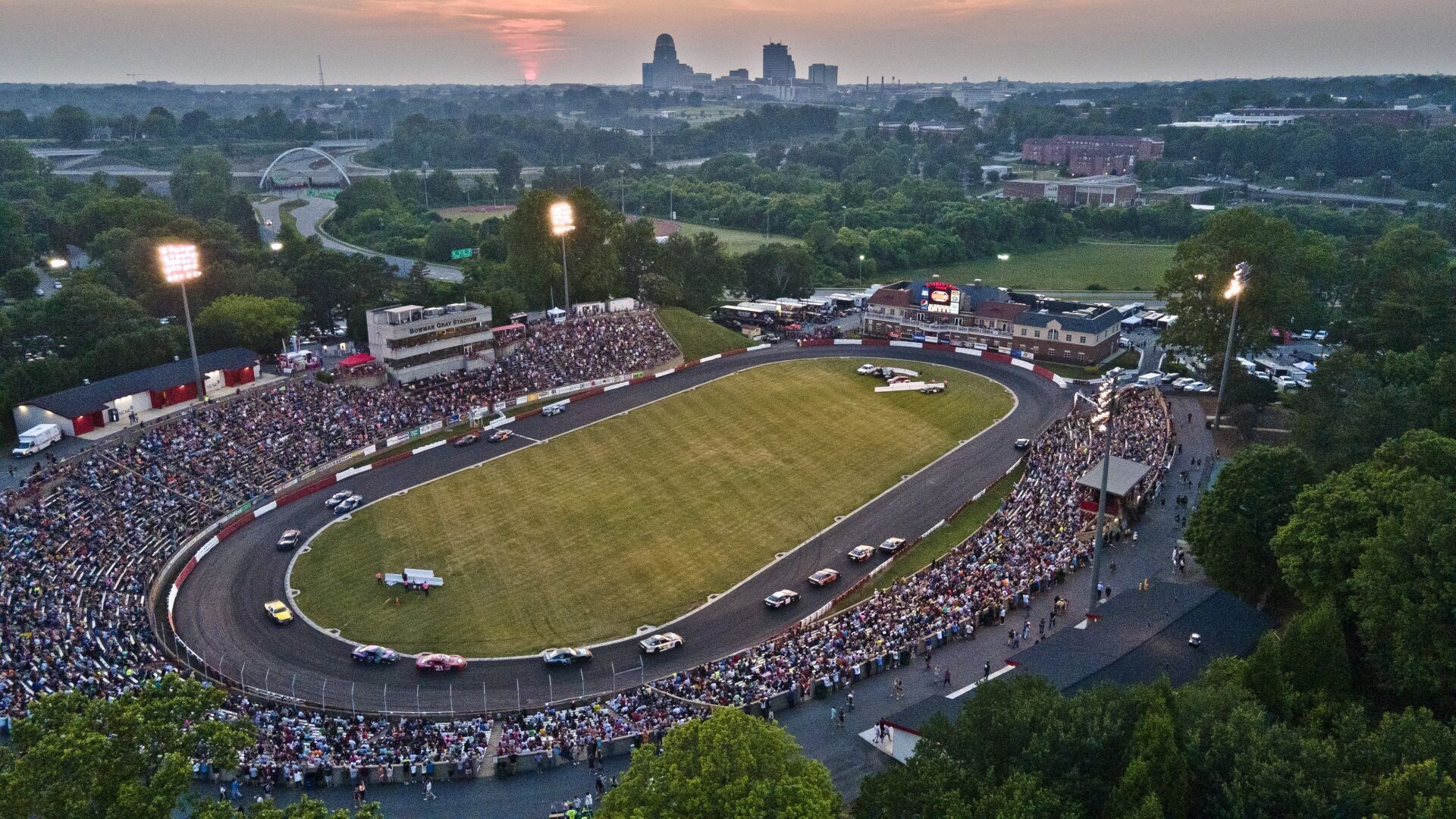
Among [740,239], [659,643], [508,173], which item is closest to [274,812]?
[659,643]

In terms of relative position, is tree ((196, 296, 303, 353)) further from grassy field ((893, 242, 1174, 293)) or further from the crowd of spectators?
grassy field ((893, 242, 1174, 293))

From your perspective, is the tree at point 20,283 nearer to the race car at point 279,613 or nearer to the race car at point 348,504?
the race car at point 348,504

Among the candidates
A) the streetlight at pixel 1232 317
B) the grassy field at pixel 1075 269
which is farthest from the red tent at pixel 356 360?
the grassy field at pixel 1075 269

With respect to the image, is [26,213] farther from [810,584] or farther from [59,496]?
[810,584]

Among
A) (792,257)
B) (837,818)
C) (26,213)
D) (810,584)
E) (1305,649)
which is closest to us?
(837,818)


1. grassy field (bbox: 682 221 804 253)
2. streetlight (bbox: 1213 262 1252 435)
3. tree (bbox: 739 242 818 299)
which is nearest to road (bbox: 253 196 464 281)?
tree (bbox: 739 242 818 299)

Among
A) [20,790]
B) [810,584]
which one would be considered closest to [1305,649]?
[810,584]

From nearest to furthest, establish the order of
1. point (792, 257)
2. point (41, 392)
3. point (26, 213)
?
point (41, 392) → point (792, 257) → point (26, 213)
